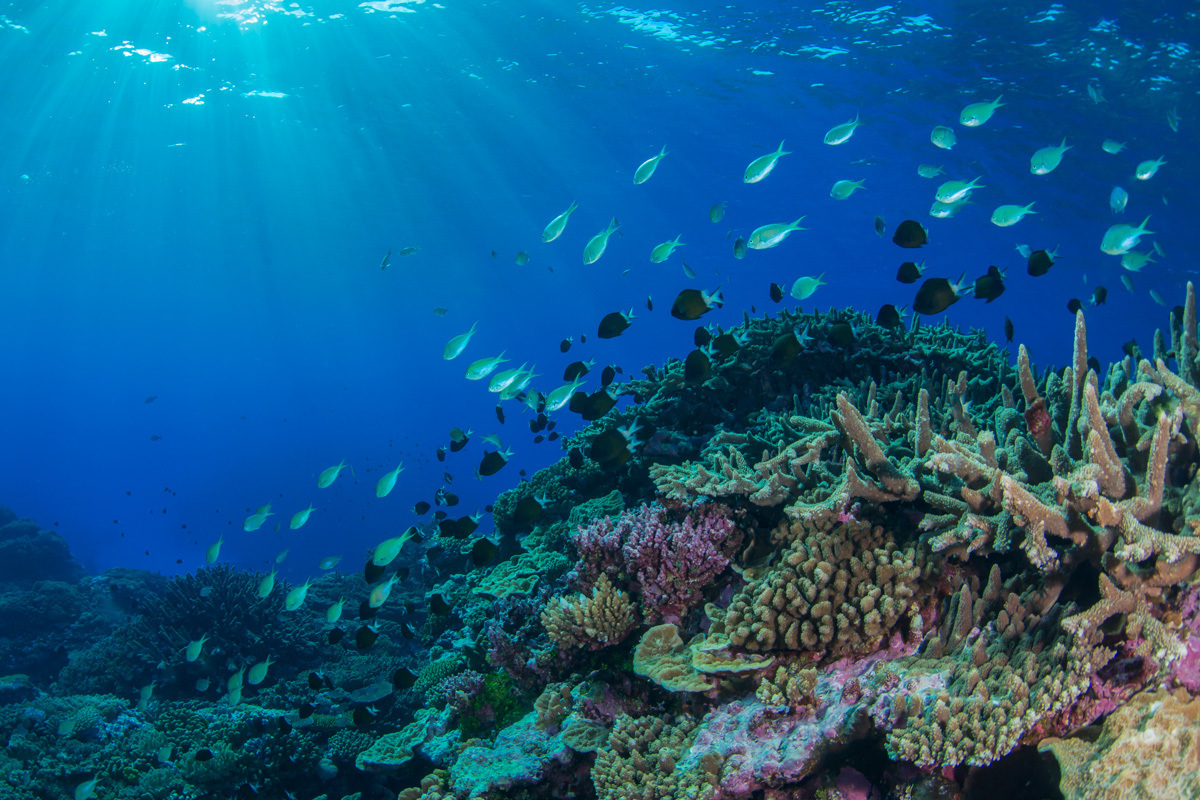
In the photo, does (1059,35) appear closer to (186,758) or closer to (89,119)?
(186,758)

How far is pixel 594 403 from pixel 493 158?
3116cm

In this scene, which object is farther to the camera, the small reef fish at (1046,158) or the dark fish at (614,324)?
the small reef fish at (1046,158)

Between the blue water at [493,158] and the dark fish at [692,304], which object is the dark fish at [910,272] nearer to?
the dark fish at [692,304]

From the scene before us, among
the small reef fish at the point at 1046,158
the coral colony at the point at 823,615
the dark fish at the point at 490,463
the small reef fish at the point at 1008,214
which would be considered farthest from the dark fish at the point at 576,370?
the small reef fish at the point at 1046,158

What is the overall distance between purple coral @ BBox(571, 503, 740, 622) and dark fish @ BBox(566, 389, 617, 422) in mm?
2065

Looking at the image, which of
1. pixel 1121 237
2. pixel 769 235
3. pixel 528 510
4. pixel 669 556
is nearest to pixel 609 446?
pixel 528 510

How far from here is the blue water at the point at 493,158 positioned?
2161 centimetres

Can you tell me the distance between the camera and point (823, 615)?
10.7 ft

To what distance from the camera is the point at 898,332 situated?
739 centimetres

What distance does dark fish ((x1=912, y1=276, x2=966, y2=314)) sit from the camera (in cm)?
574

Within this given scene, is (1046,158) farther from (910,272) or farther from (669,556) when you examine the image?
(669,556)

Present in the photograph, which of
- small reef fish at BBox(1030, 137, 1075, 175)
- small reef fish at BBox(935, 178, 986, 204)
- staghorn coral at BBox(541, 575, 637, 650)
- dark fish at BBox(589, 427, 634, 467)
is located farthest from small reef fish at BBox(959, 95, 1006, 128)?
staghorn coral at BBox(541, 575, 637, 650)

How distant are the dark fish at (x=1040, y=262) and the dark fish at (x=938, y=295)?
64.1 inches

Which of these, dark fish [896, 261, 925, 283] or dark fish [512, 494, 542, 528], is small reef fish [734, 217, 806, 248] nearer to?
dark fish [896, 261, 925, 283]
